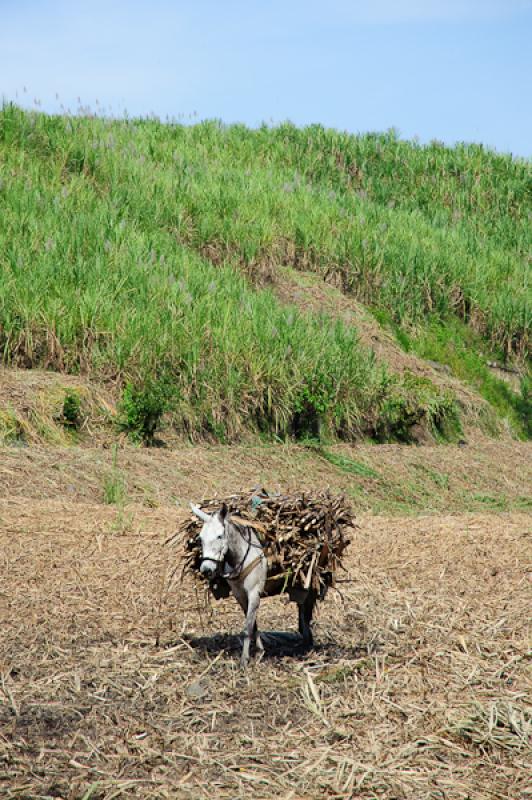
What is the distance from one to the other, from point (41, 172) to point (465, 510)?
8.86m

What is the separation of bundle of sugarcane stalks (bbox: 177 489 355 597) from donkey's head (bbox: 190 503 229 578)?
0.54 ft

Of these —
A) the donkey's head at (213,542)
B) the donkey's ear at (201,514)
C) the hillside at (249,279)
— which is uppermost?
the hillside at (249,279)

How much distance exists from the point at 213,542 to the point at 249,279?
1138cm

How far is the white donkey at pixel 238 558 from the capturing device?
4.67 m

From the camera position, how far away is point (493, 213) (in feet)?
79.0

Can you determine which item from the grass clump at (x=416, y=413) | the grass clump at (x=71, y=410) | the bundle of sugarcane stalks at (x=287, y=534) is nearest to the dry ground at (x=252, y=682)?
the bundle of sugarcane stalks at (x=287, y=534)

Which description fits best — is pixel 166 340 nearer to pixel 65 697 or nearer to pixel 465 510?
pixel 465 510

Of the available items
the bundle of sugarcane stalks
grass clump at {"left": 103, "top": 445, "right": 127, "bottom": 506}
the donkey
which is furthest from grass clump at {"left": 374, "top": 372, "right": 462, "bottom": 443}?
the donkey

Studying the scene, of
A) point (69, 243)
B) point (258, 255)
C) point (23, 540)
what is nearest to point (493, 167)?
point (258, 255)

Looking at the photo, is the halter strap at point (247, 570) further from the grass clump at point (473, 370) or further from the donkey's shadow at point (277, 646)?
the grass clump at point (473, 370)

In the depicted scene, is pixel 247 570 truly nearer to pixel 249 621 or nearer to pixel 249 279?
pixel 249 621

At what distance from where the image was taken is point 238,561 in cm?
484

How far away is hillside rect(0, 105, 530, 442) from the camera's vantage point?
1184 cm

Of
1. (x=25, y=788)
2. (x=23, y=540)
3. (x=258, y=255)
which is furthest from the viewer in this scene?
(x=258, y=255)
